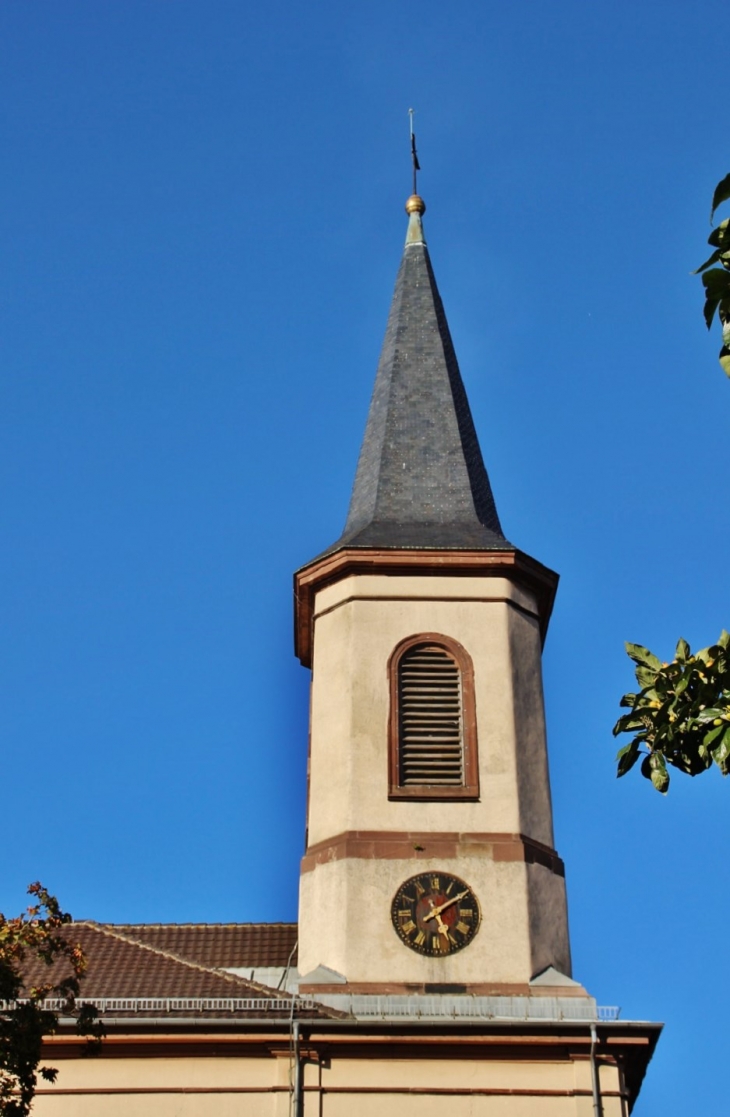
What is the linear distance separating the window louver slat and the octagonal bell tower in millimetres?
23

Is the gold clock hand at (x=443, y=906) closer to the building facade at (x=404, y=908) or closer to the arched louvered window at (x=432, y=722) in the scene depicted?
the building facade at (x=404, y=908)

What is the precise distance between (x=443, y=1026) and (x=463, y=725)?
4638 millimetres

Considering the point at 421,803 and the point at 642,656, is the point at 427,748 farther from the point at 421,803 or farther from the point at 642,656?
the point at 642,656

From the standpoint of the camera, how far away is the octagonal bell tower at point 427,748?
68.7ft

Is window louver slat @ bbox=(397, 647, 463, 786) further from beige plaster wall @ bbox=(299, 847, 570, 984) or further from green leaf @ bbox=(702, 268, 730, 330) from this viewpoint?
green leaf @ bbox=(702, 268, 730, 330)

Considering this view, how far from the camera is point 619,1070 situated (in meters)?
19.3

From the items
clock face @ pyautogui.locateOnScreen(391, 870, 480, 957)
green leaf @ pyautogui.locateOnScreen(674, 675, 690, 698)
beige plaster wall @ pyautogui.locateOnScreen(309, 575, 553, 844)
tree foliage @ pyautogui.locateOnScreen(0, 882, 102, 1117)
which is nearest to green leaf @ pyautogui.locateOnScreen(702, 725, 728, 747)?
green leaf @ pyautogui.locateOnScreen(674, 675, 690, 698)

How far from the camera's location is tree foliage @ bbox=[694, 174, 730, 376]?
8.27 metres

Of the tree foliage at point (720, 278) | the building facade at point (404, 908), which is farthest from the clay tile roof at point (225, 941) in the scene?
the tree foliage at point (720, 278)

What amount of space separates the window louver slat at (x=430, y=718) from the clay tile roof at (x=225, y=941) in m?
2.83

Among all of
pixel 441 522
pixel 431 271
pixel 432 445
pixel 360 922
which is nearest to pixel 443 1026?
pixel 360 922

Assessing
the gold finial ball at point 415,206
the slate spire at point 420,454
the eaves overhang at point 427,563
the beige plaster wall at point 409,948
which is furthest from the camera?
the gold finial ball at point 415,206

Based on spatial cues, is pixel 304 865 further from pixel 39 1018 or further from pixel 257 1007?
pixel 39 1018

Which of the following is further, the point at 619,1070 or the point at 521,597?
the point at 521,597
